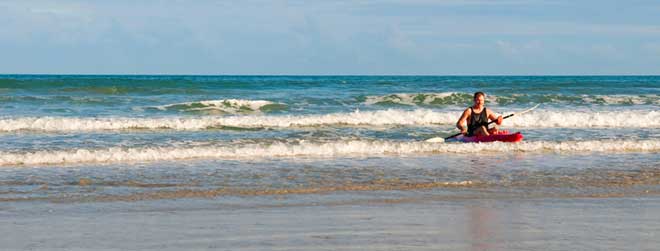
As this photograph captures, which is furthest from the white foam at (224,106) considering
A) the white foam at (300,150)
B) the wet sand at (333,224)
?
the wet sand at (333,224)

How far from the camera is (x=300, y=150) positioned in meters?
12.7

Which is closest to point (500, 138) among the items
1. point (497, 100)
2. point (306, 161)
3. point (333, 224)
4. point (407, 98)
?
point (306, 161)

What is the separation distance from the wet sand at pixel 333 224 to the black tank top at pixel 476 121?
6191 mm

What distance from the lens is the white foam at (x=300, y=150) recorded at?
Result: 1162cm

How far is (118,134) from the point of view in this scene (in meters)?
16.3

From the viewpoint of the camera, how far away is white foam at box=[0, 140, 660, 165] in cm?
1162

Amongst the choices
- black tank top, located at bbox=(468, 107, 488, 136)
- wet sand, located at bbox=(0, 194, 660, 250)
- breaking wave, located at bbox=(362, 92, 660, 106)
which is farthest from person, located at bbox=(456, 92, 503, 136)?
breaking wave, located at bbox=(362, 92, 660, 106)

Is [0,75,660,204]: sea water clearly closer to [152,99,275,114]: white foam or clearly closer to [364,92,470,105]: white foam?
[152,99,275,114]: white foam

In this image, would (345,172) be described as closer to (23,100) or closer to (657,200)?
(657,200)

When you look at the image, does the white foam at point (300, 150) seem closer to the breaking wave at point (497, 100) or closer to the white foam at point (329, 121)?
the white foam at point (329, 121)

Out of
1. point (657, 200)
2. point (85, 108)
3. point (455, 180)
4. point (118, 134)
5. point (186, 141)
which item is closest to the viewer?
point (657, 200)

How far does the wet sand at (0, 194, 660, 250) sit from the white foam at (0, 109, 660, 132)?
1002 centimetres

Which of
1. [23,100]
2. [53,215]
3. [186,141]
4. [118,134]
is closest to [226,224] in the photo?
[53,215]

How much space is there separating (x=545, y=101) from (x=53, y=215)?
23693 millimetres
